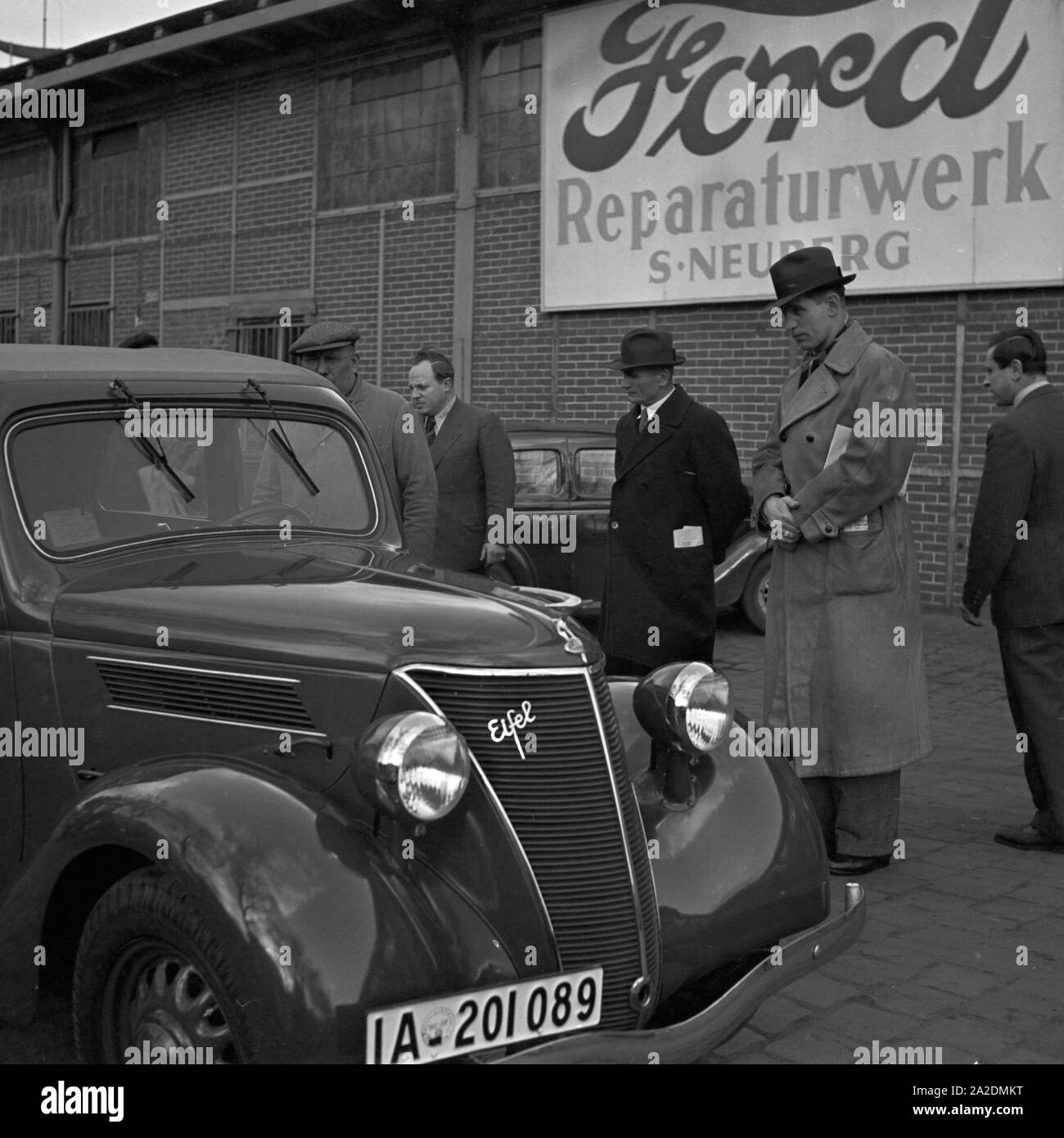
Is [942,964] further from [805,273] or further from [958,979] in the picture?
[805,273]

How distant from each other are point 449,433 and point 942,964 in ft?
12.2

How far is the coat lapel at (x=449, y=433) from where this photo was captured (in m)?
7.05

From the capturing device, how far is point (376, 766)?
2.86m

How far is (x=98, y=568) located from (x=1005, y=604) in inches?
140

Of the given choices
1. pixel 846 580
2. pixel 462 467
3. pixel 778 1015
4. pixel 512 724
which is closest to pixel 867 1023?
pixel 778 1015

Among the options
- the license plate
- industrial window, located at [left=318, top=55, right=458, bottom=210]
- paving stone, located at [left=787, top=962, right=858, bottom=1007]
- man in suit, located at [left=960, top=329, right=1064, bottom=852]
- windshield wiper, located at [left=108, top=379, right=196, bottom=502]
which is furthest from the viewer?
industrial window, located at [left=318, top=55, right=458, bottom=210]

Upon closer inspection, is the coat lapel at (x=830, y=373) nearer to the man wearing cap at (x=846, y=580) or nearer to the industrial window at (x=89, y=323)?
the man wearing cap at (x=846, y=580)

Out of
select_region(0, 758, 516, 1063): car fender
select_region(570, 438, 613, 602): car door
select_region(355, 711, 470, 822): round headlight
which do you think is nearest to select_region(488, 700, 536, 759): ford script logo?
select_region(355, 711, 470, 822): round headlight

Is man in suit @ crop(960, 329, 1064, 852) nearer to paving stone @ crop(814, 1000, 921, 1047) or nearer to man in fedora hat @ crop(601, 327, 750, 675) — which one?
man in fedora hat @ crop(601, 327, 750, 675)

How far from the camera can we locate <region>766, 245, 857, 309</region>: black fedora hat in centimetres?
502

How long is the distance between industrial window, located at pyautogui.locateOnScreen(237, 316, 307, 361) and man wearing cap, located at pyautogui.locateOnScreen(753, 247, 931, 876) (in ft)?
37.9

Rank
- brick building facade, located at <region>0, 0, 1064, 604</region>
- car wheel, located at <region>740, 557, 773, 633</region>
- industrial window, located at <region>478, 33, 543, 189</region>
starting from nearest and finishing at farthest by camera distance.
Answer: car wheel, located at <region>740, 557, 773, 633</region>
brick building facade, located at <region>0, 0, 1064, 604</region>
industrial window, located at <region>478, 33, 543, 189</region>

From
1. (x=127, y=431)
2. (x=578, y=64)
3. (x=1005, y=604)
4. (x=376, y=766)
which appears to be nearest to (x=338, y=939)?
(x=376, y=766)

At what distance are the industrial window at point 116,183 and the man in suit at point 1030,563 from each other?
14.6 metres
